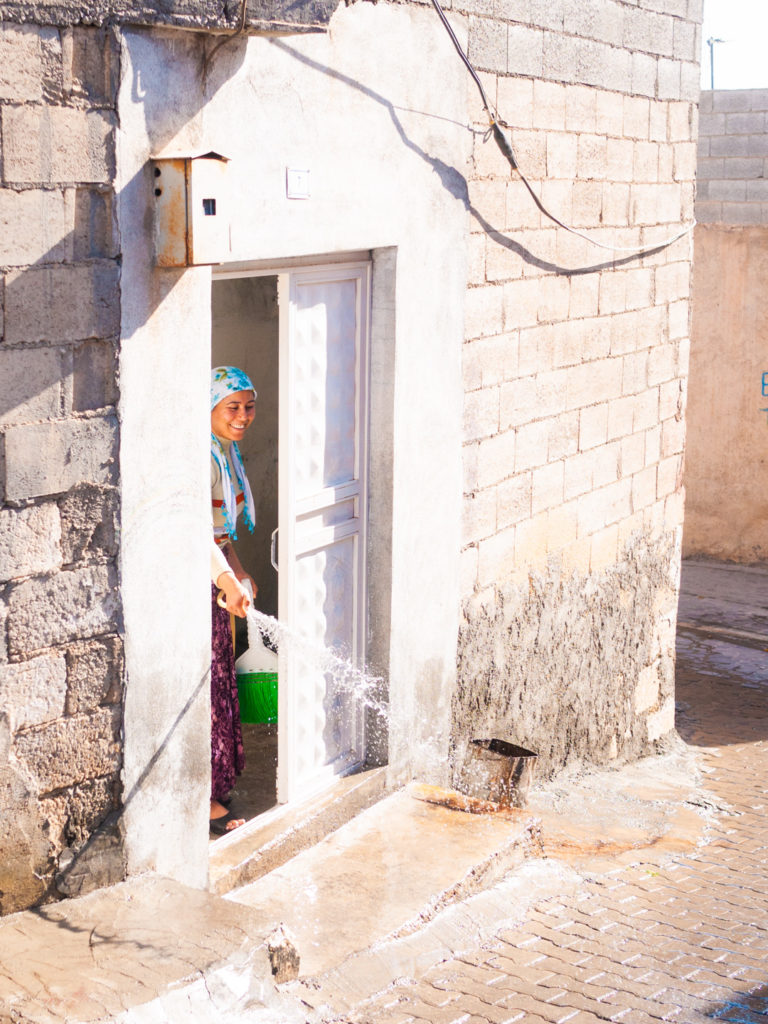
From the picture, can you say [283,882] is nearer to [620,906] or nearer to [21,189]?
[620,906]

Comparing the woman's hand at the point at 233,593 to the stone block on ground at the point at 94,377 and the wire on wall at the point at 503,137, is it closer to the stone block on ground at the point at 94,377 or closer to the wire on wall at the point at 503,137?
the stone block on ground at the point at 94,377

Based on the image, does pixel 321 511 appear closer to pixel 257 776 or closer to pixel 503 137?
pixel 257 776

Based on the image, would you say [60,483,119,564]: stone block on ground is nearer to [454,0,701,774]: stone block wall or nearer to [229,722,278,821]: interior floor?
[229,722,278,821]: interior floor

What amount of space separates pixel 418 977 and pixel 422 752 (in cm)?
154

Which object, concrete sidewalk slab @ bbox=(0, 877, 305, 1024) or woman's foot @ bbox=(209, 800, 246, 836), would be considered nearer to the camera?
concrete sidewalk slab @ bbox=(0, 877, 305, 1024)

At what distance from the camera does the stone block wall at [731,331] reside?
42.2ft

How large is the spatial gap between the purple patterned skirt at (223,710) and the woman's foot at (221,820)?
89 mm

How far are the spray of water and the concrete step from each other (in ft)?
1.44

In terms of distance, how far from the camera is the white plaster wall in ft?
13.7

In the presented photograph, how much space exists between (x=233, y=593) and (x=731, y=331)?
9178 mm

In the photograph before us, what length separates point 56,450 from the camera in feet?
12.9

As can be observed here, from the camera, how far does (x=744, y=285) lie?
509 inches

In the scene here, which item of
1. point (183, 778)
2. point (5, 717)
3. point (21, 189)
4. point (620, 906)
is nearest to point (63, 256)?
point (21, 189)

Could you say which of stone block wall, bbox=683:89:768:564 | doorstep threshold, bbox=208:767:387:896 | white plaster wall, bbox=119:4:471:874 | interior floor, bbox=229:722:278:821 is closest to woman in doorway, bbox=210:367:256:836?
interior floor, bbox=229:722:278:821
